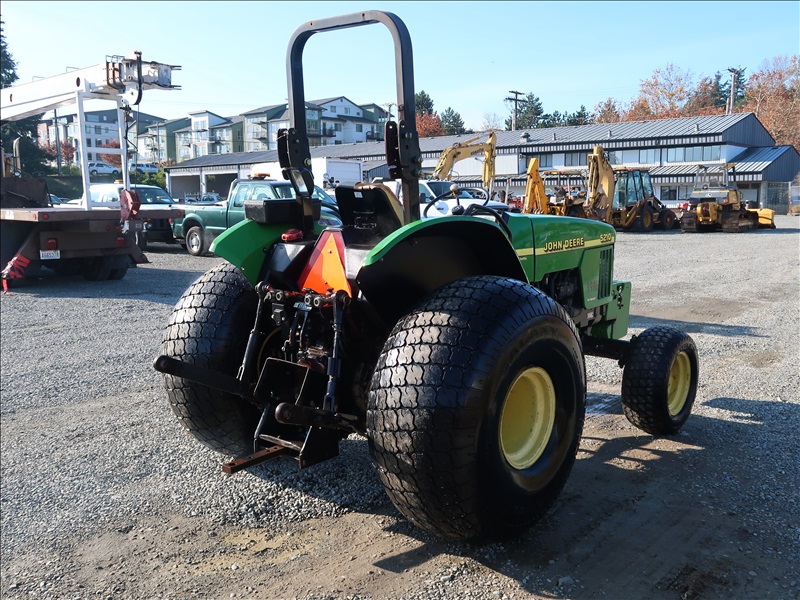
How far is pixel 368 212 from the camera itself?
361 centimetres

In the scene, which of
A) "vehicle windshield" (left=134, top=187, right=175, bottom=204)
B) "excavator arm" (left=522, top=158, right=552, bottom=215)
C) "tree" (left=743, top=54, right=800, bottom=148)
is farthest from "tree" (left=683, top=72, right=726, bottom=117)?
"vehicle windshield" (left=134, top=187, right=175, bottom=204)

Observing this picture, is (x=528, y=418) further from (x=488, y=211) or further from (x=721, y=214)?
(x=721, y=214)

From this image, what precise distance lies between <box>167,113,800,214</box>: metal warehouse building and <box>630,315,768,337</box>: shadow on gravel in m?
36.3

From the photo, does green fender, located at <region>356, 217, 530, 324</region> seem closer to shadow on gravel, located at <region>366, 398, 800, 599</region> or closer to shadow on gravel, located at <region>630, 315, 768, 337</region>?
shadow on gravel, located at <region>366, 398, 800, 599</region>

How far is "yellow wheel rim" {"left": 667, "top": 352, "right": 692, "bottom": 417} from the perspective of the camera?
5004mm

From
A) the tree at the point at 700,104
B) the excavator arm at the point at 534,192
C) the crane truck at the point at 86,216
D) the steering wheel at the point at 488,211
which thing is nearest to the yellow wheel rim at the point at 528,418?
the steering wheel at the point at 488,211

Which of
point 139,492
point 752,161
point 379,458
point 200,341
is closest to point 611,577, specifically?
point 379,458

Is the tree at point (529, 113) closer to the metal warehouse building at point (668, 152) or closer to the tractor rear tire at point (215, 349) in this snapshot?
the metal warehouse building at point (668, 152)

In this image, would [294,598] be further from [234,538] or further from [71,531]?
[71,531]

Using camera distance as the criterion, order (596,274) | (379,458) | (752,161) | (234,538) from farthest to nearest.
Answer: (752,161) → (596,274) → (234,538) → (379,458)

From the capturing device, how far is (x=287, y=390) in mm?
3572

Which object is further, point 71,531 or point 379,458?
point 71,531

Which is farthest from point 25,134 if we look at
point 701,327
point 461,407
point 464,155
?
point 461,407

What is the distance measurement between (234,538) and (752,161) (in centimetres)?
5152
